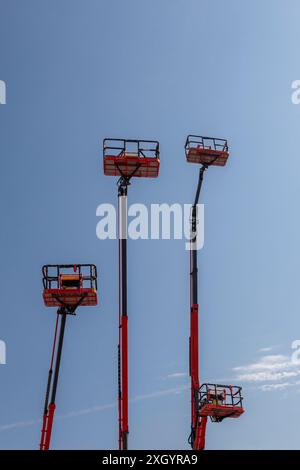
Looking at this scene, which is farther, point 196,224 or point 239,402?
point 196,224

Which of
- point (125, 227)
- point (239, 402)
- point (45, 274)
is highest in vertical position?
point (125, 227)

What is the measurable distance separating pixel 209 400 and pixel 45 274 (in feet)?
37.3

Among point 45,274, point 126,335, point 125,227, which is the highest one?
point 125,227

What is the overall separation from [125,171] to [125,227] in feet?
10.2

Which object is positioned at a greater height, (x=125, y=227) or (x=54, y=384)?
(x=125, y=227)

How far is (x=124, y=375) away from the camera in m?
32.8
